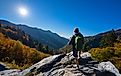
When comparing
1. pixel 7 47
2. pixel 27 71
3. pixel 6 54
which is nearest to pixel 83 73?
pixel 27 71

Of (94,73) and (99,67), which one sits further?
(99,67)

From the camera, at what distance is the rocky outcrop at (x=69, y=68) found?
2002 centimetres

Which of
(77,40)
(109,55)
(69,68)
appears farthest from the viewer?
(109,55)

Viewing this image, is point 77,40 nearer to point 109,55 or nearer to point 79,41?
point 79,41

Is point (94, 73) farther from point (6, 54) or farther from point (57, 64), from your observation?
point (6, 54)

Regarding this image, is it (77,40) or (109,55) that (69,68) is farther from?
(109,55)

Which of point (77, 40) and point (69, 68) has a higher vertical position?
point (77, 40)

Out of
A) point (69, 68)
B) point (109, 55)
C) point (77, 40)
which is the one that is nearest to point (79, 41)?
point (77, 40)

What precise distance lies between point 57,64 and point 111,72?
4.98m

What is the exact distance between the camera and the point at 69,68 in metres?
21.0

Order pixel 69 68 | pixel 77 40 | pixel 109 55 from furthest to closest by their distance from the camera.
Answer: pixel 109 55 → pixel 69 68 → pixel 77 40

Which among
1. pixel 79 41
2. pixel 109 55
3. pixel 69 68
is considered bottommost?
pixel 69 68

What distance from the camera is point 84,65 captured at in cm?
2145

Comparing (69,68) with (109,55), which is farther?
(109,55)
